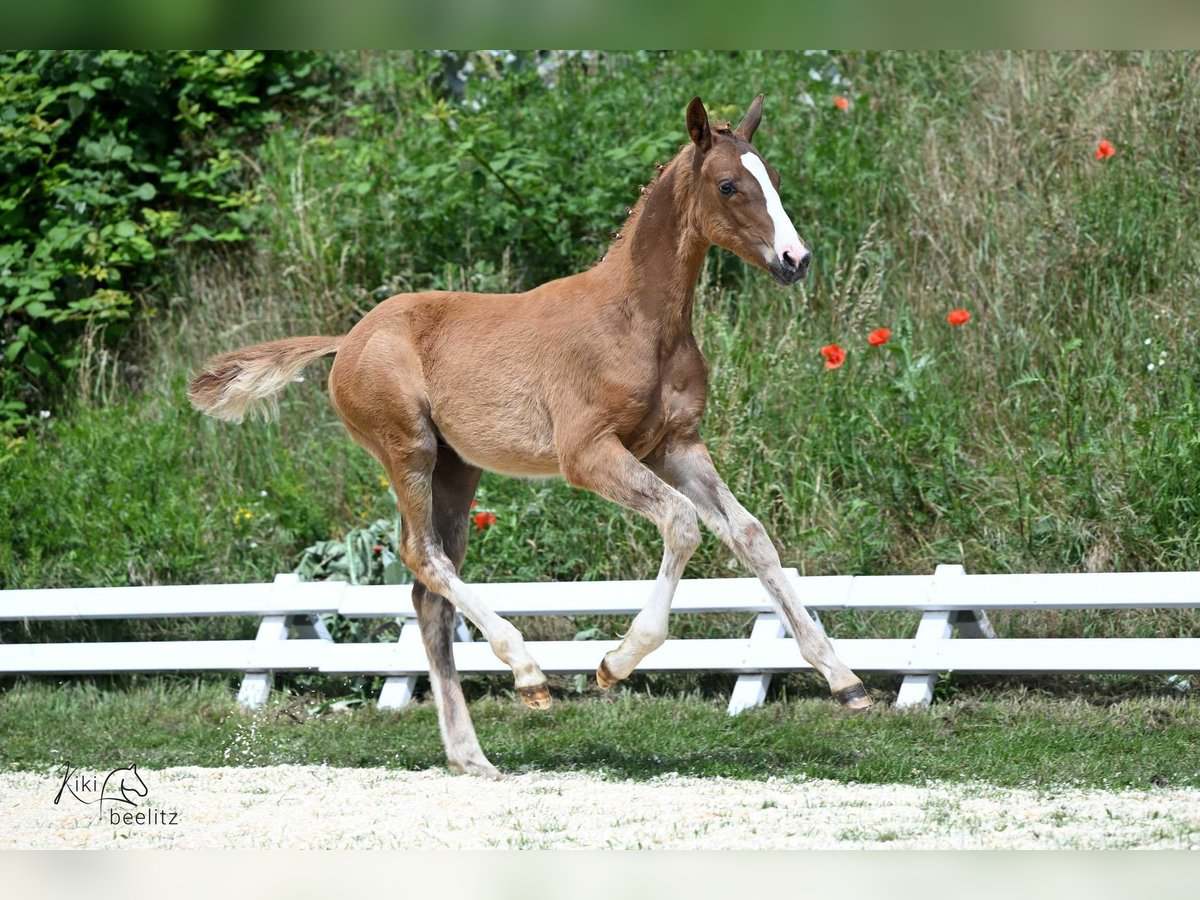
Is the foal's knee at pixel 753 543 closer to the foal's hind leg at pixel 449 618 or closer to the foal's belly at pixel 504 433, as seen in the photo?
the foal's belly at pixel 504 433

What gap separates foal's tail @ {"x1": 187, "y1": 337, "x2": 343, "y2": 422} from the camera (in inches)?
249

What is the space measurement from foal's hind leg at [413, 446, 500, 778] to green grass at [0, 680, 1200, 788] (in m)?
0.24

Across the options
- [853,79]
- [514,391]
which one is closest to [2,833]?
[514,391]

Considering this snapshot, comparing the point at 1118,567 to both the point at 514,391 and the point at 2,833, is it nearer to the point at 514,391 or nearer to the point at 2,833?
the point at 514,391

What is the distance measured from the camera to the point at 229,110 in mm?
11969

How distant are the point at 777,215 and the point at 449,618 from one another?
2415mm

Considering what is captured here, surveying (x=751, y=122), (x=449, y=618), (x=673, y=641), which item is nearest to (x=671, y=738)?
(x=673, y=641)

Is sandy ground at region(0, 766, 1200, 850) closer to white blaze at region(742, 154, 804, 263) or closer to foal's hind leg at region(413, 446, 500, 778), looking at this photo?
foal's hind leg at region(413, 446, 500, 778)

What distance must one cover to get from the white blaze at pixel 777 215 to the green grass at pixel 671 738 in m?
2.11

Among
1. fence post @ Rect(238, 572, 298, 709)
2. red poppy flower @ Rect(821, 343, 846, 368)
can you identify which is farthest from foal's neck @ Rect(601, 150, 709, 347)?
fence post @ Rect(238, 572, 298, 709)

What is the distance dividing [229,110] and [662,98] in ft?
13.1

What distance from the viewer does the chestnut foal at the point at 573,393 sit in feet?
17.3

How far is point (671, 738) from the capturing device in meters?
6.42
